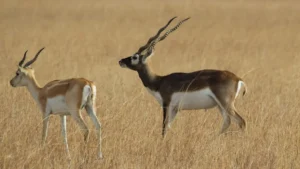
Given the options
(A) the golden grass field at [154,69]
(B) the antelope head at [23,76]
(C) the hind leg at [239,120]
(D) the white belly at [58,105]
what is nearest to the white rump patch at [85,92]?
(D) the white belly at [58,105]

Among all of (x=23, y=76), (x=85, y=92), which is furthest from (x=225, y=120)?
(x=23, y=76)

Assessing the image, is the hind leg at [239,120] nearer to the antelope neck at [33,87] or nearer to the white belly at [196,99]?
the white belly at [196,99]

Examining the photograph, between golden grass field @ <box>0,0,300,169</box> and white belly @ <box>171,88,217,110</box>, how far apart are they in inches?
8.0

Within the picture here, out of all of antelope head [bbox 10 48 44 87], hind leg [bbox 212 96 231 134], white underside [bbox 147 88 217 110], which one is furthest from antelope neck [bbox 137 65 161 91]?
antelope head [bbox 10 48 44 87]

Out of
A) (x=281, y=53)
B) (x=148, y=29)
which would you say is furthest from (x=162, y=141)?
(x=148, y=29)

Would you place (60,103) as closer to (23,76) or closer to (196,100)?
(23,76)

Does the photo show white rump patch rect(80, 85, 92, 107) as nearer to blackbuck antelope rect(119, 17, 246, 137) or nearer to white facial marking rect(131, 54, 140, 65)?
blackbuck antelope rect(119, 17, 246, 137)

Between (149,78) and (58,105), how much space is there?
1.45 m

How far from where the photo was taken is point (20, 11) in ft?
63.7

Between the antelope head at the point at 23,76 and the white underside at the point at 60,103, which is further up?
the antelope head at the point at 23,76

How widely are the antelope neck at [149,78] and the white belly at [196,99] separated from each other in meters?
0.43

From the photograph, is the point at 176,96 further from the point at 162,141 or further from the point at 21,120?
the point at 21,120

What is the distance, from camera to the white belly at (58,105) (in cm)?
680

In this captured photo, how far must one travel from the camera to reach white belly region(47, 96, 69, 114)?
680cm
